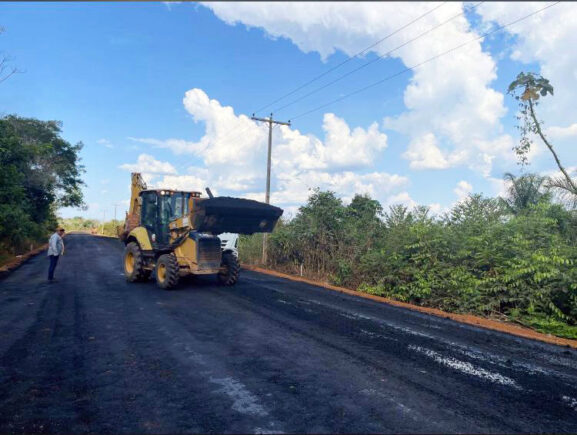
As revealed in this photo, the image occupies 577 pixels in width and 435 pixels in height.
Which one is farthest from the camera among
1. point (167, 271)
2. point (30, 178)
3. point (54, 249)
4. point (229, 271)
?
point (30, 178)

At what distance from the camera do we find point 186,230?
11617 mm

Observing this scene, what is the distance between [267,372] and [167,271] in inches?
275

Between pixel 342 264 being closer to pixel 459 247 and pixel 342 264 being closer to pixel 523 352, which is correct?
pixel 459 247

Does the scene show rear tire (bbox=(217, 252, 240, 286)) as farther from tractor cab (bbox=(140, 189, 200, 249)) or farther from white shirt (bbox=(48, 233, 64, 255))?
white shirt (bbox=(48, 233, 64, 255))

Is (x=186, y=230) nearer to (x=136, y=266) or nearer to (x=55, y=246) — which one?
(x=136, y=266)

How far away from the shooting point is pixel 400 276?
40.8 feet

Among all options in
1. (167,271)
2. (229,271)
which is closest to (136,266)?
(167,271)

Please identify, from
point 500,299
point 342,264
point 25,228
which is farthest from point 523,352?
point 25,228

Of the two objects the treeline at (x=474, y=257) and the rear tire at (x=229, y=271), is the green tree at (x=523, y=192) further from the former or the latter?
the rear tire at (x=229, y=271)

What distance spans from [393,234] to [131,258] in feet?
29.4

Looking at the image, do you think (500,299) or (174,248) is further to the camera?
(174,248)

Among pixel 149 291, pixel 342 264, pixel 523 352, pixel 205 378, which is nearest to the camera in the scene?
pixel 205 378

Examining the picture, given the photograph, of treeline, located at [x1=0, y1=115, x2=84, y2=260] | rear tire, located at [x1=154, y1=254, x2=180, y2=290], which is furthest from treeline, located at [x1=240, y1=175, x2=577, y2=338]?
treeline, located at [x1=0, y1=115, x2=84, y2=260]

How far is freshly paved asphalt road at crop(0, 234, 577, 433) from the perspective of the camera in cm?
394
